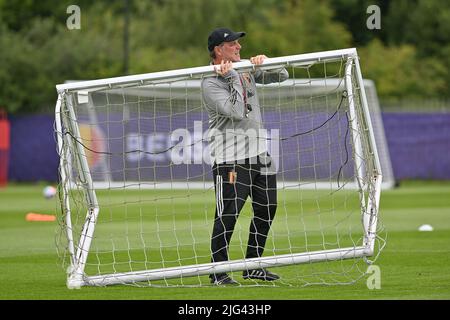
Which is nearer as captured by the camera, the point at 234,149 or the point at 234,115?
the point at 234,115

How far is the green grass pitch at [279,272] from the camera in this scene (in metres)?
9.18

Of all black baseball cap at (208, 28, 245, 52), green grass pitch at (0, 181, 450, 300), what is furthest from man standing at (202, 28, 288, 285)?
green grass pitch at (0, 181, 450, 300)

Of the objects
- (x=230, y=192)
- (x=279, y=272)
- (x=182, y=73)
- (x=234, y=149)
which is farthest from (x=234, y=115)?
(x=279, y=272)

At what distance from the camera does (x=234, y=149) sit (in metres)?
10.1

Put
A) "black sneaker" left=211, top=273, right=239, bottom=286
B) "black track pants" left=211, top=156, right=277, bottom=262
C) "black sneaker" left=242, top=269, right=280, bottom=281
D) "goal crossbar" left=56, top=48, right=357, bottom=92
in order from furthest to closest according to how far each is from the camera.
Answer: "black sneaker" left=242, top=269, right=280, bottom=281, "black track pants" left=211, top=156, right=277, bottom=262, "black sneaker" left=211, top=273, right=239, bottom=286, "goal crossbar" left=56, top=48, right=357, bottom=92

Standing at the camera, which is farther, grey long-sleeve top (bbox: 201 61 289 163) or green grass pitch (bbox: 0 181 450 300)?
grey long-sleeve top (bbox: 201 61 289 163)

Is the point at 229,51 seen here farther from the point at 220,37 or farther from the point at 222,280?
the point at 222,280

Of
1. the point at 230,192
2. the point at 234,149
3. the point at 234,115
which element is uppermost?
the point at 234,115

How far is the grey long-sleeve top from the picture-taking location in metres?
9.96

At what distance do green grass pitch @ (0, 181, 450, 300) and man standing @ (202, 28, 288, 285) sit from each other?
25.7 inches

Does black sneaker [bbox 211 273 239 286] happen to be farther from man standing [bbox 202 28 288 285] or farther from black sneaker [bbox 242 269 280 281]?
black sneaker [bbox 242 269 280 281]

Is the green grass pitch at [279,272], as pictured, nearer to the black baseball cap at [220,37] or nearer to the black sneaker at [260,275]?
the black sneaker at [260,275]

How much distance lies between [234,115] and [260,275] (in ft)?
4.79

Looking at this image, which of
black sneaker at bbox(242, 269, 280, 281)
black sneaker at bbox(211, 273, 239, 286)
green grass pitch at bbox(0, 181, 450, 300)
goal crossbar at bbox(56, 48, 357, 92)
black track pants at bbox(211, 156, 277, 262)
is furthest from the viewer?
black sneaker at bbox(242, 269, 280, 281)
